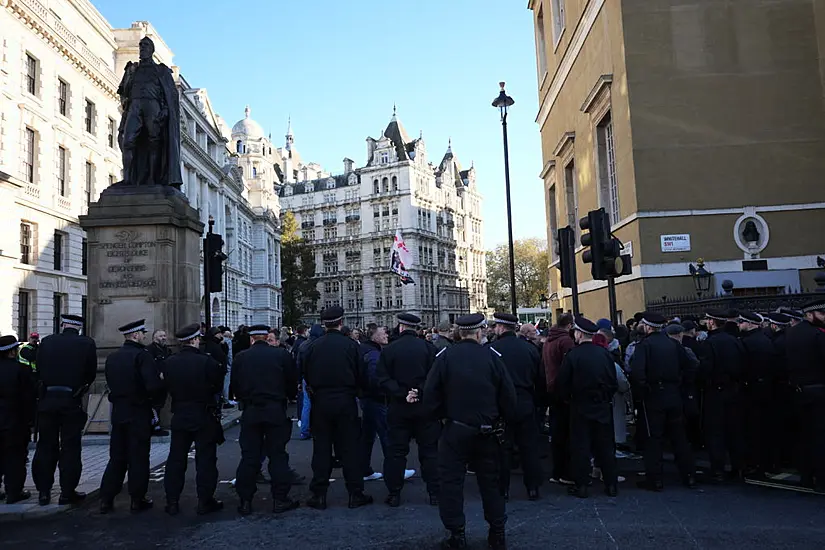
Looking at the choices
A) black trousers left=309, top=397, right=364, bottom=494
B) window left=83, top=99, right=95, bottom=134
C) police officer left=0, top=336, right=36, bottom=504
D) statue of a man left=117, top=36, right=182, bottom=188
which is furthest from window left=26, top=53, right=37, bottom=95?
black trousers left=309, top=397, right=364, bottom=494

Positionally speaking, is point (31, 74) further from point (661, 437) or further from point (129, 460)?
point (661, 437)

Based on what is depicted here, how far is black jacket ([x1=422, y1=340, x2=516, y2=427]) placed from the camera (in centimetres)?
571

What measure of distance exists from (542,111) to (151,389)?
90.7 ft

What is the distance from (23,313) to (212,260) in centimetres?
1783

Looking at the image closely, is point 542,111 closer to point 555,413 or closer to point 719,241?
point 719,241

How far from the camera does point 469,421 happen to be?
5.68m

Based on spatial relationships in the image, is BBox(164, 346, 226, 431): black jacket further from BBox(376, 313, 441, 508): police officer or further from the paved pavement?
BBox(376, 313, 441, 508): police officer

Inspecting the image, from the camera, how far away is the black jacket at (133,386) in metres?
7.15

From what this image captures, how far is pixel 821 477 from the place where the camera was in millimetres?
7203

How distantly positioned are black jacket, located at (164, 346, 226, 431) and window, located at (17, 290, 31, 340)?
24152mm

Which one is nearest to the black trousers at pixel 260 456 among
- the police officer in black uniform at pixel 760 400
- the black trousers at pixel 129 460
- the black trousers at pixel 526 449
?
the black trousers at pixel 129 460

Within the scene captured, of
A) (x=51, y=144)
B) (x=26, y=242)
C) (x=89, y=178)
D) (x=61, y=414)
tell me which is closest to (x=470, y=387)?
(x=61, y=414)

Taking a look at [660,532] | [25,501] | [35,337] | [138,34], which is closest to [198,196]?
[138,34]

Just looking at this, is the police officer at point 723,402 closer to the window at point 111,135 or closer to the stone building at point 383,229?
the window at point 111,135
